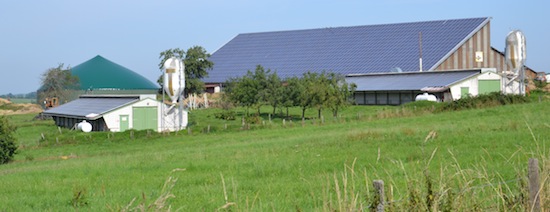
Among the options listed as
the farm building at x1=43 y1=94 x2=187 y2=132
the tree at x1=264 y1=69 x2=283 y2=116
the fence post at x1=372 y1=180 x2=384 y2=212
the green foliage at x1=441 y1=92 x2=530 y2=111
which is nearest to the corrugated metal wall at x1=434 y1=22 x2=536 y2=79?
the tree at x1=264 y1=69 x2=283 y2=116

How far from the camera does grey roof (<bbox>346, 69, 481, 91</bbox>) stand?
171ft

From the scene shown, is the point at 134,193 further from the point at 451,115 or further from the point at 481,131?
the point at 451,115

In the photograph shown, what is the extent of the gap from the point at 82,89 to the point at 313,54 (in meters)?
22.7

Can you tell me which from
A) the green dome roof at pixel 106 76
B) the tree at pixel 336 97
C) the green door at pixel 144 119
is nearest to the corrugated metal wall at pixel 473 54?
the tree at pixel 336 97

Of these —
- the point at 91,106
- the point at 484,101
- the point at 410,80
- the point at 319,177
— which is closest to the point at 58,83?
the point at 91,106

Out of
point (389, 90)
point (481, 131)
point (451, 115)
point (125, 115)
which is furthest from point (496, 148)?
point (389, 90)

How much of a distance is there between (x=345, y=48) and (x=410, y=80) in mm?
20624

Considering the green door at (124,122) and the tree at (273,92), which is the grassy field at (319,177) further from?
the tree at (273,92)

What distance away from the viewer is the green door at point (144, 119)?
1709 inches

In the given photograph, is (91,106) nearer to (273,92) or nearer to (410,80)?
(273,92)

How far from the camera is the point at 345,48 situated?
76.2 meters

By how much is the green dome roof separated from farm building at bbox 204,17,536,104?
761 cm

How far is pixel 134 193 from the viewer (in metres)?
11.8

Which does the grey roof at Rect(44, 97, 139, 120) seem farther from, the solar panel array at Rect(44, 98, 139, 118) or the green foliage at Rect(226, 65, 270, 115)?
the green foliage at Rect(226, 65, 270, 115)
